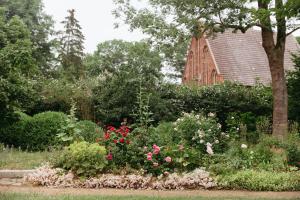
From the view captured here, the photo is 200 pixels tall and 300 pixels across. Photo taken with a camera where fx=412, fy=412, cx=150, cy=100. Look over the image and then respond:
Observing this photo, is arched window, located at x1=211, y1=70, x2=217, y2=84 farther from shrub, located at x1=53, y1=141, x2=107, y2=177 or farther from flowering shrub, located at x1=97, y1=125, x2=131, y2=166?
shrub, located at x1=53, y1=141, x2=107, y2=177

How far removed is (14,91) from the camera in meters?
12.8

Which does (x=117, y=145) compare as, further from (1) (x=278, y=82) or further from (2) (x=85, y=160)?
(1) (x=278, y=82)

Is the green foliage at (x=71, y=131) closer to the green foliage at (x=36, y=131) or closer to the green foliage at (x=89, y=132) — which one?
the green foliage at (x=89, y=132)

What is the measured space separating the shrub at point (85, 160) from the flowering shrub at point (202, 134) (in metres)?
2.54

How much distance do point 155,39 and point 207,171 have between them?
27.2 feet

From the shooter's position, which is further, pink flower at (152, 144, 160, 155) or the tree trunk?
the tree trunk

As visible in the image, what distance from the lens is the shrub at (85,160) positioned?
354 inches

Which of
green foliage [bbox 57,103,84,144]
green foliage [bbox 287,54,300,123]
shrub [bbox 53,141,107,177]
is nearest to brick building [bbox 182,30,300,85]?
green foliage [bbox 287,54,300,123]

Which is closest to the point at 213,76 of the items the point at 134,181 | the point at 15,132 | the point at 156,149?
the point at 15,132

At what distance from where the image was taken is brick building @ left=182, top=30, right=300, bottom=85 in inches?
1292

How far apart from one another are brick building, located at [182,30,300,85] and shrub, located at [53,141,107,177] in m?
23.8


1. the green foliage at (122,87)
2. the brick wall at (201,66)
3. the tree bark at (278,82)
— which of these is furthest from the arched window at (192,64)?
the tree bark at (278,82)

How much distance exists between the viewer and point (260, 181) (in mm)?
8508

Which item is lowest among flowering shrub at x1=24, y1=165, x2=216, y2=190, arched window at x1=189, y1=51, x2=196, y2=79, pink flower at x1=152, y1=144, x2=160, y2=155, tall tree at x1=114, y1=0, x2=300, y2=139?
flowering shrub at x1=24, y1=165, x2=216, y2=190
